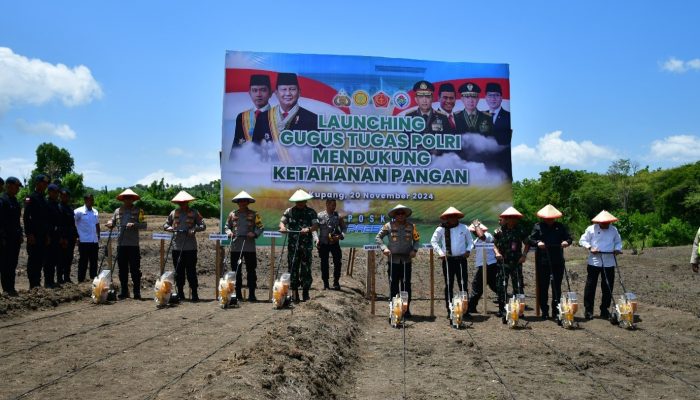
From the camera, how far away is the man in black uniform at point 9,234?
29.0ft

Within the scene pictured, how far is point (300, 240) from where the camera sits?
9898 millimetres

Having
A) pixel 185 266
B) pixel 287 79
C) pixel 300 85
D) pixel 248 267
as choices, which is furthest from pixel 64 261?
pixel 300 85

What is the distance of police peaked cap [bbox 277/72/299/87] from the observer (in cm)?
1202

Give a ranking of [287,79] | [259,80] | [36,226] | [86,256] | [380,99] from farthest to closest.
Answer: [380,99] → [287,79] → [259,80] → [86,256] → [36,226]

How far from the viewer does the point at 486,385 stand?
18.5ft

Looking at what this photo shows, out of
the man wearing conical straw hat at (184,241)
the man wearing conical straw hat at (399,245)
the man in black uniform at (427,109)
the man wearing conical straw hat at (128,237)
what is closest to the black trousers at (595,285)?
the man wearing conical straw hat at (399,245)

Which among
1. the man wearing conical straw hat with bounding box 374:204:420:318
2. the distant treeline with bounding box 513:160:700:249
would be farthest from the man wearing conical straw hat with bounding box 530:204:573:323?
the distant treeline with bounding box 513:160:700:249

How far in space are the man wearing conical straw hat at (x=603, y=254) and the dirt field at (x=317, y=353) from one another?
377 mm

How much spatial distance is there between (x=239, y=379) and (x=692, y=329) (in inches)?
254

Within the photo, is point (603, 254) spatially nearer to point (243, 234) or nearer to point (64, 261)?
point (243, 234)

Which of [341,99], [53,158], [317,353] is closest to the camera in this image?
[317,353]

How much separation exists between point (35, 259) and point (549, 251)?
7787 mm

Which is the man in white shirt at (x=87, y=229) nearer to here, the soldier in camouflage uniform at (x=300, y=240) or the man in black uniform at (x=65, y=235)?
the man in black uniform at (x=65, y=235)

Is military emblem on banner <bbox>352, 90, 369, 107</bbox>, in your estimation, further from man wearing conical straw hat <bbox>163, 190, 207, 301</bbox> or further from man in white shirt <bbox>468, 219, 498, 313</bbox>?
man wearing conical straw hat <bbox>163, 190, 207, 301</bbox>
